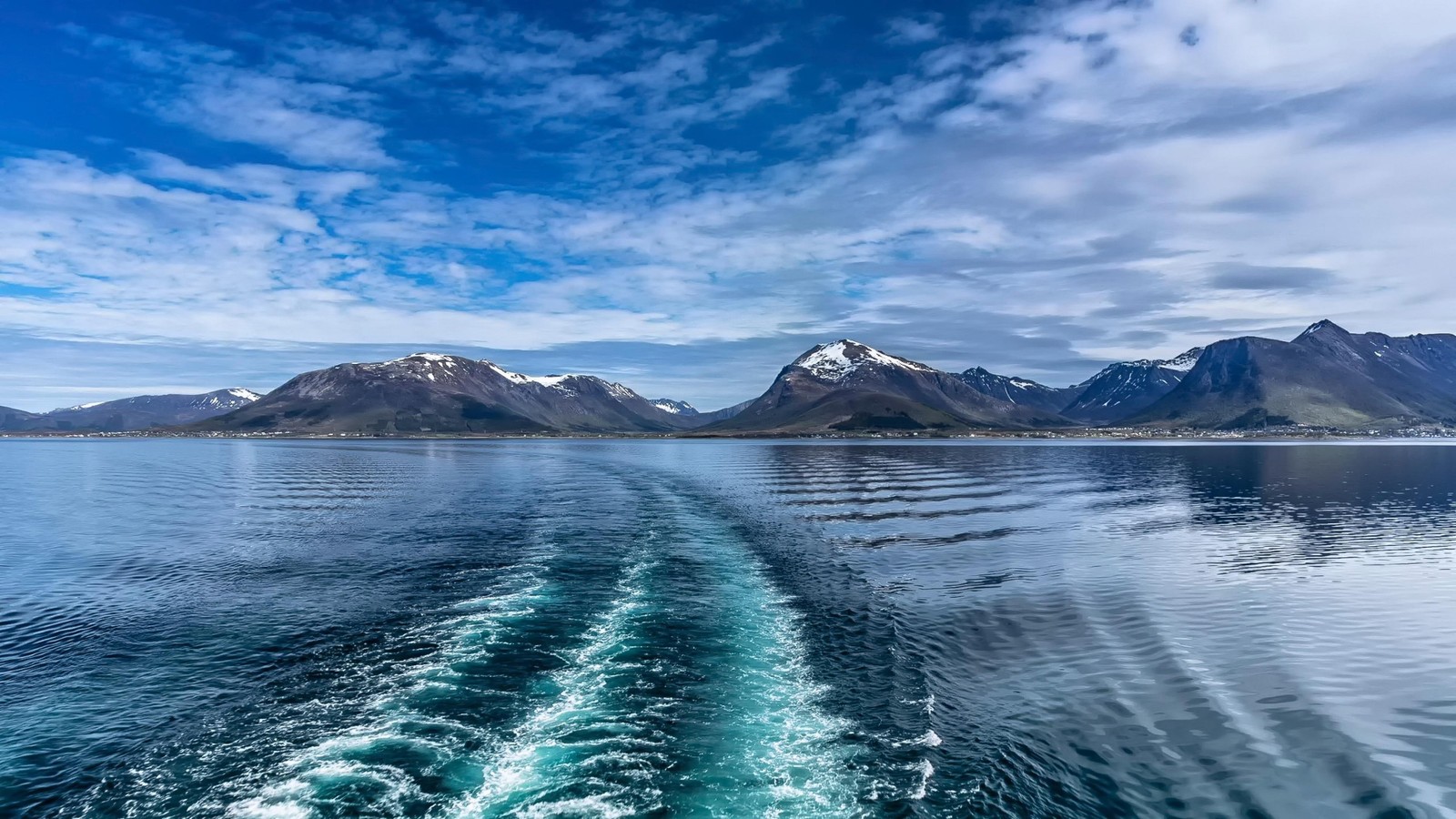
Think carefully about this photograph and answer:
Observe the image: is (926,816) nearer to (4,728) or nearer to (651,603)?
(651,603)

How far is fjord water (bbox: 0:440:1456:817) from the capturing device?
14.8 metres

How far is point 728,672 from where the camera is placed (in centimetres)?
2147

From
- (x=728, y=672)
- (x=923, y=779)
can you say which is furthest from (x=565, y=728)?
(x=923, y=779)

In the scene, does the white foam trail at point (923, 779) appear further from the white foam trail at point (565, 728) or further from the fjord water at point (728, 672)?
the white foam trail at point (565, 728)

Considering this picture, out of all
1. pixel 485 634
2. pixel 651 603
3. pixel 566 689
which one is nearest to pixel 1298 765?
pixel 566 689

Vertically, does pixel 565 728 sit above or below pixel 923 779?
above

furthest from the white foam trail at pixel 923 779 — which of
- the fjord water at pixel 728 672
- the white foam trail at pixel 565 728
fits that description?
the white foam trail at pixel 565 728

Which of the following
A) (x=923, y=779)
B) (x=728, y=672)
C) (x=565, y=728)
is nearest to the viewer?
(x=923, y=779)

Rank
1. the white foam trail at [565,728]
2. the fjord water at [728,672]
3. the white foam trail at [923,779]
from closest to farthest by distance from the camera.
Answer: the white foam trail at [565,728], the white foam trail at [923,779], the fjord water at [728,672]

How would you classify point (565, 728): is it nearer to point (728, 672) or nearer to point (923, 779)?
point (728, 672)

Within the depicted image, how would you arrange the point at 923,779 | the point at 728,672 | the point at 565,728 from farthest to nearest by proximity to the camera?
the point at 728,672, the point at 565,728, the point at 923,779

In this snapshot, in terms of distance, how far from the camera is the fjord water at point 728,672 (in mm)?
14750

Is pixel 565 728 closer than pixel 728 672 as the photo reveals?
Yes

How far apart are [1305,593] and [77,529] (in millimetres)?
74801
